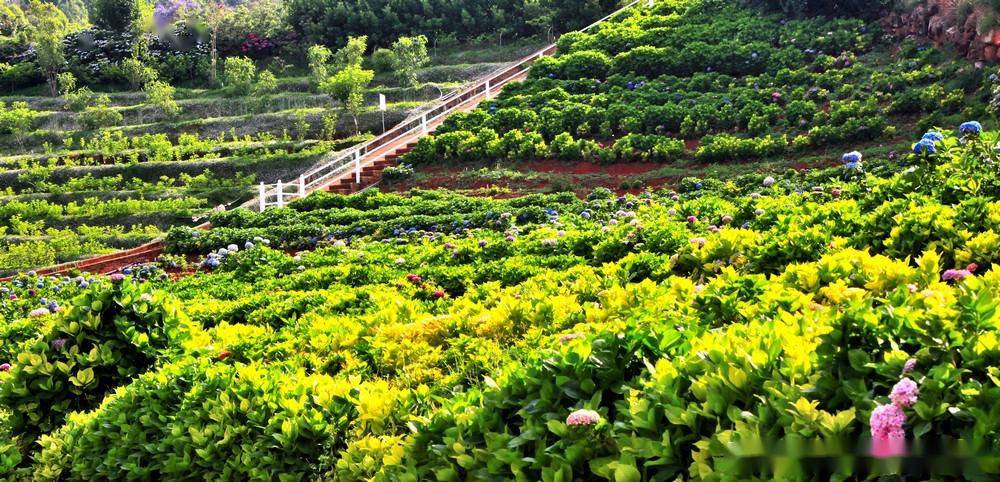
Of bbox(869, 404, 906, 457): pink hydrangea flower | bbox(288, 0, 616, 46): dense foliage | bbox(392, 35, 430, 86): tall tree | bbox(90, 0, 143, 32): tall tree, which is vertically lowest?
bbox(392, 35, 430, 86): tall tree

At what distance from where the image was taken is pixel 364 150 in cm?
Answer: 1734

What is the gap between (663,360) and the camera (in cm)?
273

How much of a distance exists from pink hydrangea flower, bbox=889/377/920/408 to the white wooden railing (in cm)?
1327

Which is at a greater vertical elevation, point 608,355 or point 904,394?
point 904,394

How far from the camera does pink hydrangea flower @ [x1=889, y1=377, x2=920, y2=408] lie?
198cm

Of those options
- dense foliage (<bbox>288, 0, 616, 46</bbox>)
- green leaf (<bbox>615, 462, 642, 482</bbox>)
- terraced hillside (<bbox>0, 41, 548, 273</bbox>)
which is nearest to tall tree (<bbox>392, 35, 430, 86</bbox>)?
terraced hillside (<bbox>0, 41, 548, 273</bbox>)

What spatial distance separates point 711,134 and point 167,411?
11749 millimetres

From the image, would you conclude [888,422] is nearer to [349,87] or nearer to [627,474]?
[627,474]

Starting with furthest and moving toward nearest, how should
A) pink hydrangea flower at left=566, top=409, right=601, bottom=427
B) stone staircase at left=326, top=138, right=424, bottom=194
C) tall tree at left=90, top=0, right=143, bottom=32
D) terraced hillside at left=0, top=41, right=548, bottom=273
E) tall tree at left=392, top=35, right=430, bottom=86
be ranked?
1. tall tree at left=90, top=0, right=143, bottom=32
2. tall tree at left=392, top=35, right=430, bottom=86
3. terraced hillside at left=0, top=41, right=548, bottom=273
4. stone staircase at left=326, top=138, right=424, bottom=194
5. pink hydrangea flower at left=566, top=409, right=601, bottom=427

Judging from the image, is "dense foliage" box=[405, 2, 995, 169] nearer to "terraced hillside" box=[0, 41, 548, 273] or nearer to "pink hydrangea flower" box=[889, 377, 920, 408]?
"terraced hillside" box=[0, 41, 548, 273]

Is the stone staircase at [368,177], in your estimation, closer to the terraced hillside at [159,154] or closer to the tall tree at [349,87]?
the terraced hillside at [159,154]

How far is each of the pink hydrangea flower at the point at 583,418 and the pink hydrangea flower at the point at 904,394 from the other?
888mm

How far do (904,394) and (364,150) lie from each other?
16.0m

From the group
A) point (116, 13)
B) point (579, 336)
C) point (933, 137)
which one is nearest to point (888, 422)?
point (579, 336)
